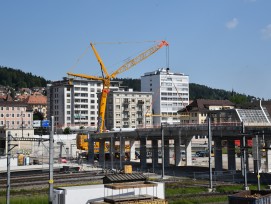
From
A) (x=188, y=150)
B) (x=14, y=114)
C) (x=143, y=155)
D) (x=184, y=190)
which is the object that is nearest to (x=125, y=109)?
(x=14, y=114)

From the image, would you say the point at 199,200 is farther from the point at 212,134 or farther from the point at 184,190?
the point at 212,134

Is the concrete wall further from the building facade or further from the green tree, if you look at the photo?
the building facade

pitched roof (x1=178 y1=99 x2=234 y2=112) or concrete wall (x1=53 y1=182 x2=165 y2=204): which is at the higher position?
pitched roof (x1=178 y1=99 x2=234 y2=112)

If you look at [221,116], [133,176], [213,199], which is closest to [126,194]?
[133,176]

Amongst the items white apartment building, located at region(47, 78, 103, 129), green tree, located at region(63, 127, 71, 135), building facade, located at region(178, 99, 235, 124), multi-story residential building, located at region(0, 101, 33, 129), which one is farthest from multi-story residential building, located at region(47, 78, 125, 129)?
building facade, located at region(178, 99, 235, 124)

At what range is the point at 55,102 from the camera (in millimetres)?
192125

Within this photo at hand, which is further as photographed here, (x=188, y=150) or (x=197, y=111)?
(x=197, y=111)

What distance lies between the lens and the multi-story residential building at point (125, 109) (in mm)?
167750

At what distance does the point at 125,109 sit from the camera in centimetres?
17112

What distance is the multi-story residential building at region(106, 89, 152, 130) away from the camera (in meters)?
168

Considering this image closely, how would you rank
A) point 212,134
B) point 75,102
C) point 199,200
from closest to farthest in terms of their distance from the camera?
point 199,200 → point 212,134 → point 75,102

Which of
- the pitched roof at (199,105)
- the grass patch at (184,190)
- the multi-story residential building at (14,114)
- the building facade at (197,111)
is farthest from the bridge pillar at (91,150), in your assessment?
the pitched roof at (199,105)

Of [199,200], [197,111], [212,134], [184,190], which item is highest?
[197,111]

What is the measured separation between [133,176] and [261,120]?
58284 millimetres
